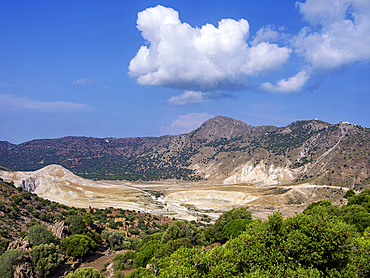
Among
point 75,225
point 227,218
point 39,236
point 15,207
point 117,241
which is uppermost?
point 15,207

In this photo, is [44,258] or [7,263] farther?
[44,258]

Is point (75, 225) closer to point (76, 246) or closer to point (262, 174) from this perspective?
point (76, 246)

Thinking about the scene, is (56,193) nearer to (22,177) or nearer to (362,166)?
(22,177)

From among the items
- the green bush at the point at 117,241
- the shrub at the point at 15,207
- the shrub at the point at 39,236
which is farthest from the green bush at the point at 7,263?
the shrub at the point at 15,207

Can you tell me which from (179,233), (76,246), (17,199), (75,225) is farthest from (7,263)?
(17,199)

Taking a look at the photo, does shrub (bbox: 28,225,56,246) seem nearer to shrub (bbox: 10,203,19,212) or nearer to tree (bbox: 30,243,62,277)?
tree (bbox: 30,243,62,277)

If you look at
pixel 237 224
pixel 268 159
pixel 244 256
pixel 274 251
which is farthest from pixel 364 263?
pixel 268 159

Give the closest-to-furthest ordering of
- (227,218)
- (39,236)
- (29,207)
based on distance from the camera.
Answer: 1. (39,236)
2. (227,218)
3. (29,207)
